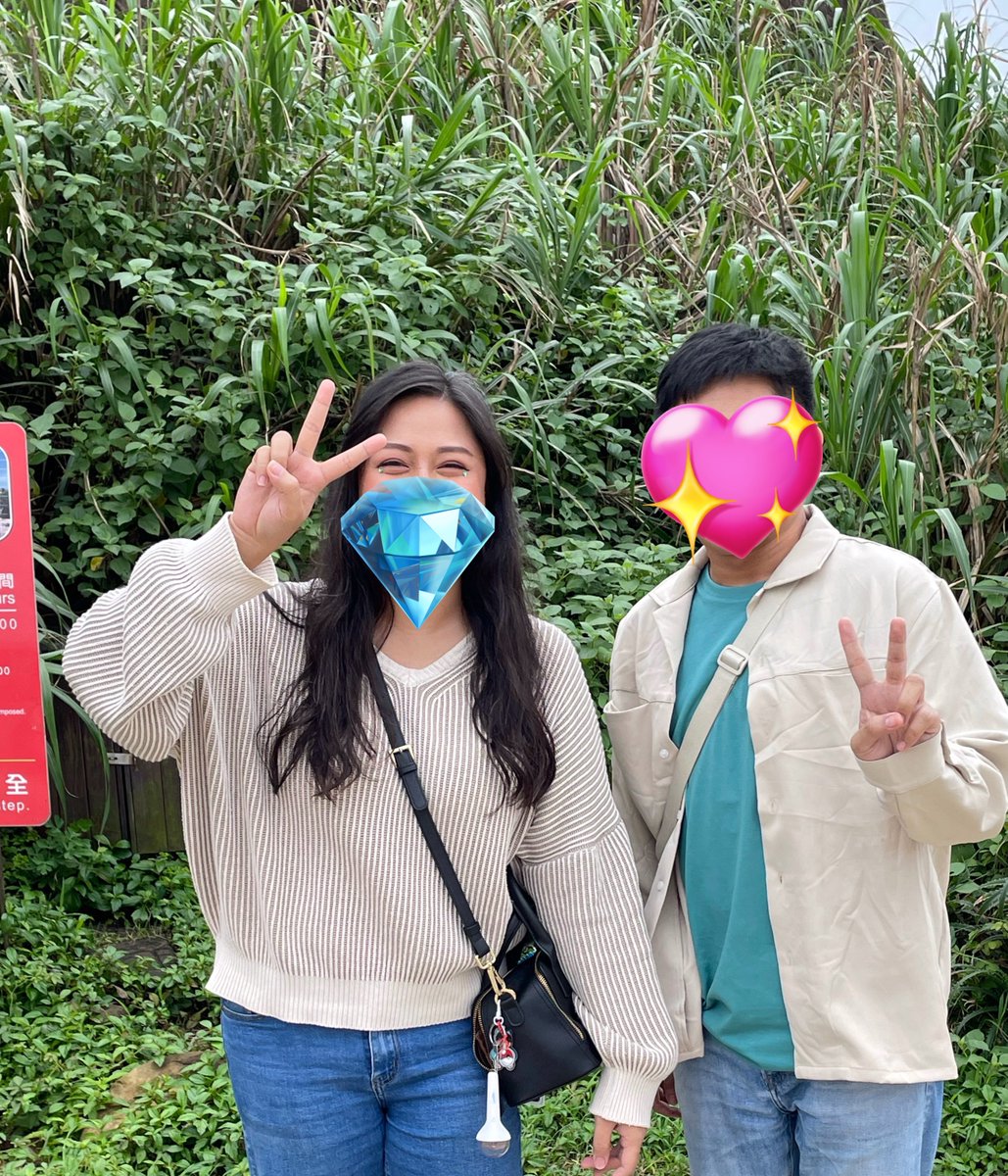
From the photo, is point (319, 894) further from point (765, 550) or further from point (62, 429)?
point (62, 429)

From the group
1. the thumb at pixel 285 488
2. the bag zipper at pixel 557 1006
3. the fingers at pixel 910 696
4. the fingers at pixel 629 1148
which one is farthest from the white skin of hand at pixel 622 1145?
the thumb at pixel 285 488

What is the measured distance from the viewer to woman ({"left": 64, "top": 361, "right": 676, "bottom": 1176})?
1.38 m

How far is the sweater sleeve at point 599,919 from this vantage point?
1502mm

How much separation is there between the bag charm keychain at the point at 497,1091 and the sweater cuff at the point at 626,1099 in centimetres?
13

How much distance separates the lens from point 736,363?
1586 millimetres

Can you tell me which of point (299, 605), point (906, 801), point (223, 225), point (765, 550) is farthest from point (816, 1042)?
point (223, 225)

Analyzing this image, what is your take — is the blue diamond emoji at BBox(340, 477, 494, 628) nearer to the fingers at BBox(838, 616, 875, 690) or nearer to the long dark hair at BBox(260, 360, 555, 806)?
the long dark hair at BBox(260, 360, 555, 806)

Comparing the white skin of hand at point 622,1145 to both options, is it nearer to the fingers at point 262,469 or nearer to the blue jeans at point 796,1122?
the blue jeans at point 796,1122

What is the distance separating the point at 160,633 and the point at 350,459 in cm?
30

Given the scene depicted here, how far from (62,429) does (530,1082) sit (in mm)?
2657

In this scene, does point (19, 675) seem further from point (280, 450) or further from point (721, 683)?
point (721, 683)

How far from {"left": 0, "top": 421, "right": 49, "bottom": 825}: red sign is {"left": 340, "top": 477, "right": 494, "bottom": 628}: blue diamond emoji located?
4.07 ft

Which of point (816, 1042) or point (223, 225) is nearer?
point (816, 1042)

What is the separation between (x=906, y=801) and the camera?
1.39 metres
